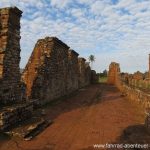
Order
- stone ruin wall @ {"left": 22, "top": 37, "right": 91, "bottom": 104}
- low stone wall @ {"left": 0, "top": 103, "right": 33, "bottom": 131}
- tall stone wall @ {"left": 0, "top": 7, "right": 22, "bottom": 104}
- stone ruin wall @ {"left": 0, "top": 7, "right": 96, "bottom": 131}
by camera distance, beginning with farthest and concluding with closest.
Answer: stone ruin wall @ {"left": 22, "top": 37, "right": 91, "bottom": 104}, tall stone wall @ {"left": 0, "top": 7, "right": 22, "bottom": 104}, stone ruin wall @ {"left": 0, "top": 7, "right": 96, "bottom": 131}, low stone wall @ {"left": 0, "top": 103, "right": 33, "bottom": 131}

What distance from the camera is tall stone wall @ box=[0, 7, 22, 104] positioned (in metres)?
9.77

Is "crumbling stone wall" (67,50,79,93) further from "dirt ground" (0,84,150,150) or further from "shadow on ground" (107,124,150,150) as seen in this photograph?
"shadow on ground" (107,124,150,150)

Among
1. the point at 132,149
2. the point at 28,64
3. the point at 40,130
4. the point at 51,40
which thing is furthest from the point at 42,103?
the point at 132,149

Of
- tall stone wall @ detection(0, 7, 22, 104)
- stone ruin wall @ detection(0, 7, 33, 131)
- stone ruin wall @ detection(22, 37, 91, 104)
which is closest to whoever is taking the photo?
stone ruin wall @ detection(0, 7, 33, 131)

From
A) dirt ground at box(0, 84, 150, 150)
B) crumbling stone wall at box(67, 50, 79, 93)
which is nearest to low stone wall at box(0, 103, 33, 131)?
dirt ground at box(0, 84, 150, 150)

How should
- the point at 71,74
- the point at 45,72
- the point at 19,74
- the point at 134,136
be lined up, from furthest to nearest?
the point at 71,74 → the point at 45,72 → the point at 19,74 → the point at 134,136

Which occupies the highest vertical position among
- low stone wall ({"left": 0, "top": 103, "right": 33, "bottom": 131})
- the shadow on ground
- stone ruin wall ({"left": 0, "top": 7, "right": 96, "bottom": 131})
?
stone ruin wall ({"left": 0, "top": 7, "right": 96, "bottom": 131})

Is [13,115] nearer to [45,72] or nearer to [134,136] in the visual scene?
[134,136]

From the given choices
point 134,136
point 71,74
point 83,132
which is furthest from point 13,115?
point 71,74

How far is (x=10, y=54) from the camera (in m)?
10.3

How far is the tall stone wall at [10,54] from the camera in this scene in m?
9.77

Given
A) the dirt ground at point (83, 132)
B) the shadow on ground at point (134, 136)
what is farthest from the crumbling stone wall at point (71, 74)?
the shadow on ground at point (134, 136)

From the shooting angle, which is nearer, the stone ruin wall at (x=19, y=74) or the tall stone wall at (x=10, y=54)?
the stone ruin wall at (x=19, y=74)

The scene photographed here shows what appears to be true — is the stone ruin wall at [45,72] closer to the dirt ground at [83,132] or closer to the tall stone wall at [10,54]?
the dirt ground at [83,132]
